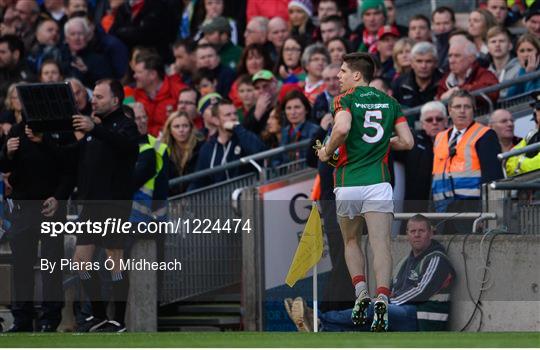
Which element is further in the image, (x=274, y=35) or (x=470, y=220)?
(x=274, y=35)

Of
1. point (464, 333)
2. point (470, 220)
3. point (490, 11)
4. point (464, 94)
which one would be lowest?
point (464, 333)

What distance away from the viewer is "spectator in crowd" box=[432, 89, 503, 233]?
14.5 meters

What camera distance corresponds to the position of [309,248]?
44.4ft

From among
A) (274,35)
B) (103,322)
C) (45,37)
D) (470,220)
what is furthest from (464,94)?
(45,37)

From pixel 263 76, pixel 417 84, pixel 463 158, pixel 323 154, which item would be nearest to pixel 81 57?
pixel 263 76

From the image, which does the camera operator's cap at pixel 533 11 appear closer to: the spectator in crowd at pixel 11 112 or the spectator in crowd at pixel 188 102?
the spectator in crowd at pixel 188 102

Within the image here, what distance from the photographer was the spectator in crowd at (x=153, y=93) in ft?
62.9

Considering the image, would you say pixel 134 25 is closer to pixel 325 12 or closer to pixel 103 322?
pixel 325 12

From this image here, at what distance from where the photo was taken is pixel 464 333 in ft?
41.8

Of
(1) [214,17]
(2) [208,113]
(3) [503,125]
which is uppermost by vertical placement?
(1) [214,17]

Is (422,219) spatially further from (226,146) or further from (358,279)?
(226,146)

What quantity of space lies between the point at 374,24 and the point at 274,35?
Result: 1.43 m

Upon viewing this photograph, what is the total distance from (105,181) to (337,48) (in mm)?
4188

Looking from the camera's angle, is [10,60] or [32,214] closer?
[32,214]
